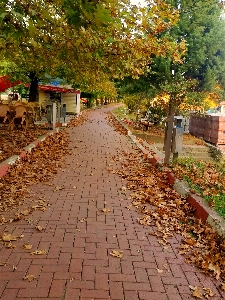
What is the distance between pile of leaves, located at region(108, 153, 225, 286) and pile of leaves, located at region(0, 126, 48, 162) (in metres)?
3.32

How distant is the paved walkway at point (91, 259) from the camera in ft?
10.9

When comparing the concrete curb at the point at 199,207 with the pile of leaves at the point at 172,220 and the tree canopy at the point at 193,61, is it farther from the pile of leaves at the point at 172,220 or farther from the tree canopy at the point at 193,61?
the tree canopy at the point at 193,61

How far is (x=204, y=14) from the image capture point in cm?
1916

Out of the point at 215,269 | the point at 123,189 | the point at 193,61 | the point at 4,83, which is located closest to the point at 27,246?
the point at 215,269

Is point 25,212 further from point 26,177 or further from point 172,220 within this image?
point 172,220

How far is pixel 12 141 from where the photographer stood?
11.5 meters

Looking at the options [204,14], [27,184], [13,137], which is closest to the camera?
[27,184]

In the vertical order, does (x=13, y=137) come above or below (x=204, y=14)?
below

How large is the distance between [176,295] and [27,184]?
4.42 metres

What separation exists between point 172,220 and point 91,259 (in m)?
1.93

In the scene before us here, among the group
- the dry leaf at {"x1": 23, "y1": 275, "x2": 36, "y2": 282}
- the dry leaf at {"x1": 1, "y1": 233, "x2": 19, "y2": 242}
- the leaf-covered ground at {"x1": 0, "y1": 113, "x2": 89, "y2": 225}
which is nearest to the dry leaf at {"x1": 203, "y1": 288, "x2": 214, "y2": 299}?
the dry leaf at {"x1": 23, "y1": 275, "x2": 36, "y2": 282}

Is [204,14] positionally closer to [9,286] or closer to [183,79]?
[183,79]

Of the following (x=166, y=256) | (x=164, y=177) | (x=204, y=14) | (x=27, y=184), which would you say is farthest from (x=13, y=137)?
(x=204, y=14)

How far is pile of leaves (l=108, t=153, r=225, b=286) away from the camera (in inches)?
163
